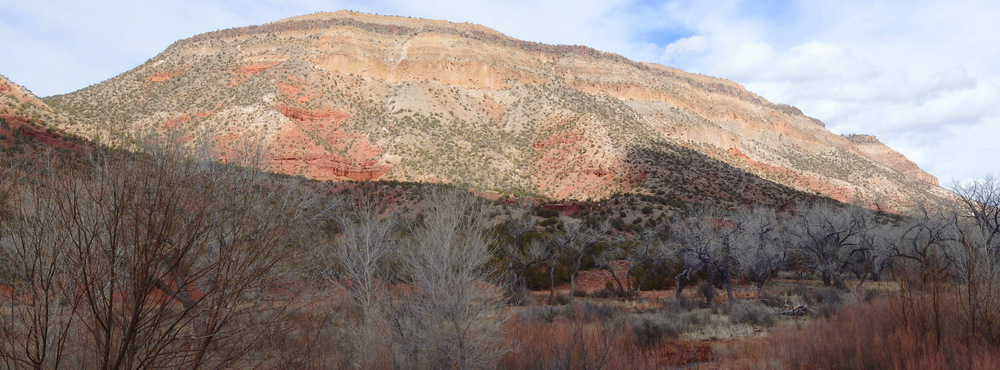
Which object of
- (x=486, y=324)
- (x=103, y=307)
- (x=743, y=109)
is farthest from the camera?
(x=743, y=109)

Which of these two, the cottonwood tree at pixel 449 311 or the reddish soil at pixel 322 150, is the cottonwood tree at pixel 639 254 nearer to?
the cottonwood tree at pixel 449 311

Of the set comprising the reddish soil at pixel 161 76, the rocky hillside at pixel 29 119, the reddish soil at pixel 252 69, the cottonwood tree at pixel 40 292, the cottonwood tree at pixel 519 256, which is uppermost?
the reddish soil at pixel 252 69

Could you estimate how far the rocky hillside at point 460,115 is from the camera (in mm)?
46031

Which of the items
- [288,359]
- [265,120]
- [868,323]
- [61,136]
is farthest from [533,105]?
[288,359]

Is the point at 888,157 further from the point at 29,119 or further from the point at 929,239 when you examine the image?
A: the point at 29,119

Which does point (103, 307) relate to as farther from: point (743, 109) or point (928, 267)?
point (743, 109)

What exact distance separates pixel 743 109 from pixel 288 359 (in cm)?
9667

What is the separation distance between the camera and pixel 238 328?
377 cm

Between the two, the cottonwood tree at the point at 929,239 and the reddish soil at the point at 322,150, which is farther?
the reddish soil at the point at 322,150

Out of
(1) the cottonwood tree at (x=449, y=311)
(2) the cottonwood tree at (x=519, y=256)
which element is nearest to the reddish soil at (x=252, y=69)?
(2) the cottonwood tree at (x=519, y=256)

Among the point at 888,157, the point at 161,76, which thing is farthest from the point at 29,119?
the point at 888,157

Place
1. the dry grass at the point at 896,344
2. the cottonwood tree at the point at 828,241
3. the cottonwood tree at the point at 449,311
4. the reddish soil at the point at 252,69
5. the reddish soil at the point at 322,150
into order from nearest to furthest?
the dry grass at the point at 896,344 < the cottonwood tree at the point at 449,311 < the cottonwood tree at the point at 828,241 < the reddish soil at the point at 322,150 < the reddish soil at the point at 252,69

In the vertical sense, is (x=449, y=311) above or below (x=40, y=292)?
below

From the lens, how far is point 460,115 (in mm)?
57531
